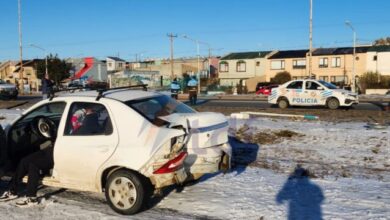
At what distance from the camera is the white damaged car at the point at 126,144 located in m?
5.66

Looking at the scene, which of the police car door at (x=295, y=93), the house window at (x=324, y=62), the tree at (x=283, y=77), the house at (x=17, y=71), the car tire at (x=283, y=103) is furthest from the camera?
the house at (x=17, y=71)

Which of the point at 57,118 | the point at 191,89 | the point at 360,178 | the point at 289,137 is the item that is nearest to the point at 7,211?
the point at 57,118

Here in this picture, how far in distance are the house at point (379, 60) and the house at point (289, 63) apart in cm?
877

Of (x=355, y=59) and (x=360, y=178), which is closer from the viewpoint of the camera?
(x=360, y=178)

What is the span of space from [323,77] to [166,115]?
64.1 meters

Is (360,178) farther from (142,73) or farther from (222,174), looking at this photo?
(142,73)

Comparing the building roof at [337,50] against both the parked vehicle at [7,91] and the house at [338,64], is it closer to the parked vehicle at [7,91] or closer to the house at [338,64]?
the house at [338,64]

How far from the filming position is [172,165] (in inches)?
223

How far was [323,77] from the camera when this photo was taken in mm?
67188

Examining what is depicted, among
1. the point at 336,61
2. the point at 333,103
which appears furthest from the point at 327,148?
the point at 336,61

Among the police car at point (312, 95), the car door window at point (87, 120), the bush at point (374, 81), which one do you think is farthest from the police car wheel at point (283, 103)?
the bush at point (374, 81)

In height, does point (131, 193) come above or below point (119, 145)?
below

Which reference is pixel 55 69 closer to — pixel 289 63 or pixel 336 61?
pixel 289 63

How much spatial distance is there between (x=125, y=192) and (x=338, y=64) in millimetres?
63714
